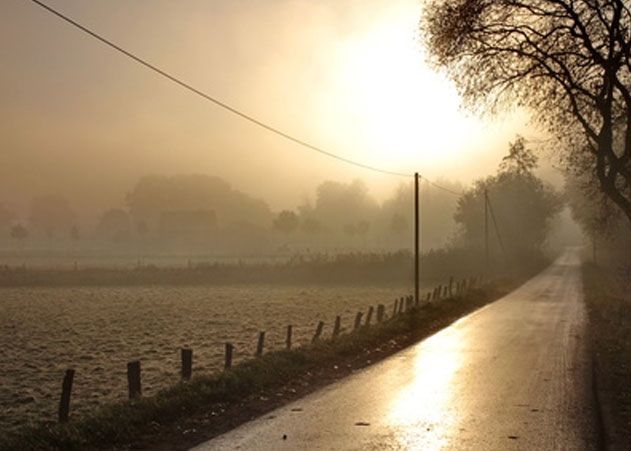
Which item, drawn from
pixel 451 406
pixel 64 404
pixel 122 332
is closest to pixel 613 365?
pixel 451 406

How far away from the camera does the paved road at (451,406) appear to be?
30.6ft

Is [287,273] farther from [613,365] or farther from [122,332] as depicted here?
[613,365]

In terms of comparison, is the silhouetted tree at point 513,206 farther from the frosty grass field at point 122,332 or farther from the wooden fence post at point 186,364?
the wooden fence post at point 186,364

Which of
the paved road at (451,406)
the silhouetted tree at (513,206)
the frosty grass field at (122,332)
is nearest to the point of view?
the paved road at (451,406)

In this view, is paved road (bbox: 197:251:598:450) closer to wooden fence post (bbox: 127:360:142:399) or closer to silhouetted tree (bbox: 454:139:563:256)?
wooden fence post (bbox: 127:360:142:399)

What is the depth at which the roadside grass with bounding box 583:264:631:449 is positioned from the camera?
1050 cm

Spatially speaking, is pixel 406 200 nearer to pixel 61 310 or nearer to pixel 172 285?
pixel 172 285

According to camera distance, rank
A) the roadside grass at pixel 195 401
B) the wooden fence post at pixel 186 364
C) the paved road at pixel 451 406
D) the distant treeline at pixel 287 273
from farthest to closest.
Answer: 1. the distant treeline at pixel 287 273
2. the wooden fence post at pixel 186 364
3. the roadside grass at pixel 195 401
4. the paved road at pixel 451 406

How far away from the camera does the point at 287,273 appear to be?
72.1 meters

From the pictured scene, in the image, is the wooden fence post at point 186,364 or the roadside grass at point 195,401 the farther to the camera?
the wooden fence post at point 186,364

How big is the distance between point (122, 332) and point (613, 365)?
19.3 m

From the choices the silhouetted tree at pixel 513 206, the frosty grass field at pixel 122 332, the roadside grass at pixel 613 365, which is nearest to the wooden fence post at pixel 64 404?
the frosty grass field at pixel 122 332

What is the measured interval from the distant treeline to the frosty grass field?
13.9 meters

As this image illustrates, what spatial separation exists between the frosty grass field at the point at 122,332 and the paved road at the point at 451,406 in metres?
4.47
